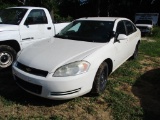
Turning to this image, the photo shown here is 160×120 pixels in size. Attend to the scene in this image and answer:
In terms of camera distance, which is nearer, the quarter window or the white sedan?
the white sedan

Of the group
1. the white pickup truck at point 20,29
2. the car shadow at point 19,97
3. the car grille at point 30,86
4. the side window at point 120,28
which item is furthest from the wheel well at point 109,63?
the white pickup truck at point 20,29

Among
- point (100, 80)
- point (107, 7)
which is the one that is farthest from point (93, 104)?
point (107, 7)

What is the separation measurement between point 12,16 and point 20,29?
0.66 metres

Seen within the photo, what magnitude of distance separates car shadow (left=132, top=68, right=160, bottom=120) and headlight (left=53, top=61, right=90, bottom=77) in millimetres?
1387

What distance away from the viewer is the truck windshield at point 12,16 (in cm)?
612

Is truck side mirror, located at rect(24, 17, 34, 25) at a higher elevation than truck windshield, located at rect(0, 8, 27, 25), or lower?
lower

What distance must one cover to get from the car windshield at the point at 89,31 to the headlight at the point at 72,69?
113 centimetres

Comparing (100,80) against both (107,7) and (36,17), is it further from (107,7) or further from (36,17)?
(107,7)

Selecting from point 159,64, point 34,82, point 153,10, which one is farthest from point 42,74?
point 153,10

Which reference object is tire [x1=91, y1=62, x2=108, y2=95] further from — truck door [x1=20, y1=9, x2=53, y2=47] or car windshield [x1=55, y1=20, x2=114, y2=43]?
truck door [x1=20, y1=9, x2=53, y2=47]

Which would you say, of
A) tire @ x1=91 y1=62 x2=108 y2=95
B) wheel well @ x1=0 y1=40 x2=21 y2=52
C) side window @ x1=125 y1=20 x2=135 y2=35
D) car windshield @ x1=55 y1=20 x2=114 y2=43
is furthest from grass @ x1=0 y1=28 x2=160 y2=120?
side window @ x1=125 y1=20 x2=135 y2=35

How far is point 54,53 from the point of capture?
4164 millimetres

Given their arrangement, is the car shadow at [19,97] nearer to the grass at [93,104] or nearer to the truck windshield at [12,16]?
the grass at [93,104]

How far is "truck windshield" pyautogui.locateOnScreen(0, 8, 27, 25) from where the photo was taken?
20.1 feet
